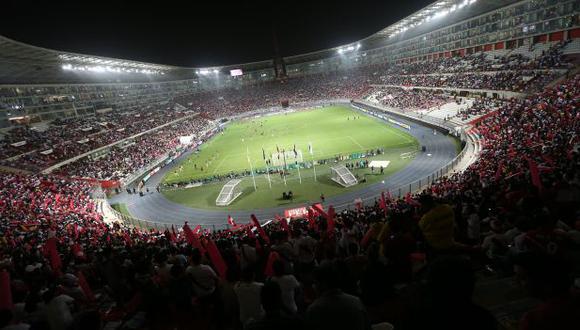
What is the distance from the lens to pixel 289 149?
2254 inches

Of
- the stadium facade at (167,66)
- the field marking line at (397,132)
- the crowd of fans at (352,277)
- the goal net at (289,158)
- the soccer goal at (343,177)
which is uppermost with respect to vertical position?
the stadium facade at (167,66)

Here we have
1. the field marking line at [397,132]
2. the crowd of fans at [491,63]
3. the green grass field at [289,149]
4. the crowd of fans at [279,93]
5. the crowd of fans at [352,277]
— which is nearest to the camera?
the crowd of fans at [352,277]

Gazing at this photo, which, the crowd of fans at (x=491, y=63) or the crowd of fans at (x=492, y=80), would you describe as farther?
the crowd of fans at (x=491, y=63)

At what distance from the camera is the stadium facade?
5172 cm

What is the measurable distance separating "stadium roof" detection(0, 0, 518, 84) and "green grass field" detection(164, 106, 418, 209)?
2819cm

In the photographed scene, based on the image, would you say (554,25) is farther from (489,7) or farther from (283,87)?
(283,87)

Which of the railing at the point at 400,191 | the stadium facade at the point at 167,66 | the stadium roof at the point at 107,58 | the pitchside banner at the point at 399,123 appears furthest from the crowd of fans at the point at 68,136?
the pitchside banner at the point at 399,123

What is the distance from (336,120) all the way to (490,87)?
34859 millimetres

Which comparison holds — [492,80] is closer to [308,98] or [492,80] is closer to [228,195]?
[228,195]

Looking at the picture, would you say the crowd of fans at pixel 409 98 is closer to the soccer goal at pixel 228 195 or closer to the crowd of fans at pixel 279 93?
the crowd of fans at pixel 279 93

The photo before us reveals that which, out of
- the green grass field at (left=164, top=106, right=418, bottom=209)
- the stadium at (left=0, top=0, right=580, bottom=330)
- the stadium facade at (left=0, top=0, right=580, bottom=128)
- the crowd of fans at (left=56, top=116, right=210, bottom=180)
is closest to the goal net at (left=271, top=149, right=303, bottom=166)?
the stadium at (left=0, top=0, right=580, bottom=330)

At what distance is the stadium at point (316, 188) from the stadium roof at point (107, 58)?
0.52 meters

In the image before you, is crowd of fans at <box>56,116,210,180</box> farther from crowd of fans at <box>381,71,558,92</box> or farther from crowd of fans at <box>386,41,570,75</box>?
crowd of fans at <box>386,41,570,75</box>

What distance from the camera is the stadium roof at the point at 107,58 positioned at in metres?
56.4
